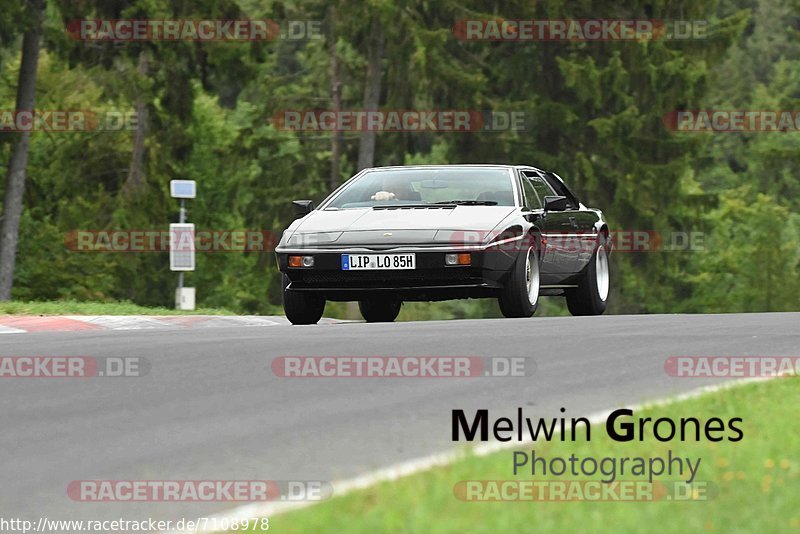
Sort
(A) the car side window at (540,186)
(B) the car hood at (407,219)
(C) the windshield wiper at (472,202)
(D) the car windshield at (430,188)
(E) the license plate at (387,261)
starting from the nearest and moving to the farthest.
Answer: (E) the license plate at (387,261)
(B) the car hood at (407,219)
(C) the windshield wiper at (472,202)
(D) the car windshield at (430,188)
(A) the car side window at (540,186)

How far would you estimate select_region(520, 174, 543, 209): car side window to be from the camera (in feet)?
52.5

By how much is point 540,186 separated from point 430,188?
168cm

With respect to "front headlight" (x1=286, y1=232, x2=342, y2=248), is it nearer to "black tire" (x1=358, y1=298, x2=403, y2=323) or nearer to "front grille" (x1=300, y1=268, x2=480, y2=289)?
"front grille" (x1=300, y1=268, x2=480, y2=289)

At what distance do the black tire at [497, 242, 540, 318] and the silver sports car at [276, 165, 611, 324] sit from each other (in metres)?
0.01

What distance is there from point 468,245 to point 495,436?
6824mm
